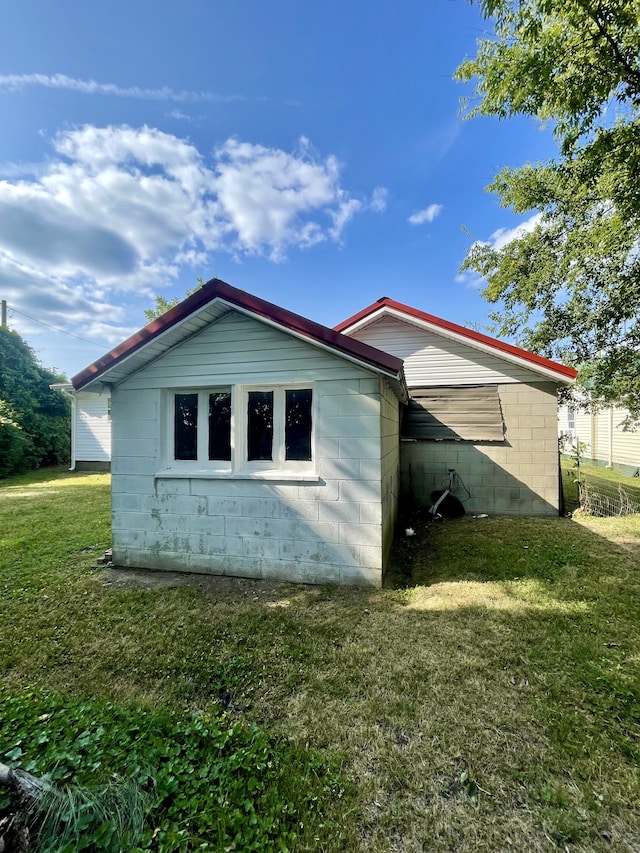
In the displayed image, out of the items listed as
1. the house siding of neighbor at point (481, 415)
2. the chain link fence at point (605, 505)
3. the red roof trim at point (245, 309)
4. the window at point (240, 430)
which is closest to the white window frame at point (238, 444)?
the window at point (240, 430)

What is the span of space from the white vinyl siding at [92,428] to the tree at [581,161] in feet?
55.6

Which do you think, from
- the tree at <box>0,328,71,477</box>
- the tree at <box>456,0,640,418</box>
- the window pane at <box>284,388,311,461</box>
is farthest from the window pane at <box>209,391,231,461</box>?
the tree at <box>0,328,71,477</box>

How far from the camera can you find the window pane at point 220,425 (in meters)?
4.88

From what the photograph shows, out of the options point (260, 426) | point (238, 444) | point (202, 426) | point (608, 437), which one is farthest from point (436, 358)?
point (608, 437)

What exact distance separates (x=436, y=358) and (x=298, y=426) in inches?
207

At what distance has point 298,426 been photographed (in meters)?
4.62

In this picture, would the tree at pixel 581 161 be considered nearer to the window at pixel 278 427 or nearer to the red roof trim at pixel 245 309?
the red roof trim at pixel 245 309

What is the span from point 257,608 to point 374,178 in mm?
11060

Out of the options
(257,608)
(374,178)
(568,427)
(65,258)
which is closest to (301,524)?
(257,608)

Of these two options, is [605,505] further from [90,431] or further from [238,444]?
[90,431]

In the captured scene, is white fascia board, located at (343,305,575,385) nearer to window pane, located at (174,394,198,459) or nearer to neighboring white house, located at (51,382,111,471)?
window pane, located at (174,394,198,459)

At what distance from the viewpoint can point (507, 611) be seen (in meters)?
3.70

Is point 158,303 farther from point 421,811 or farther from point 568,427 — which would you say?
point 568,427

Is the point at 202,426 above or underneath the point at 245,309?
underneath
